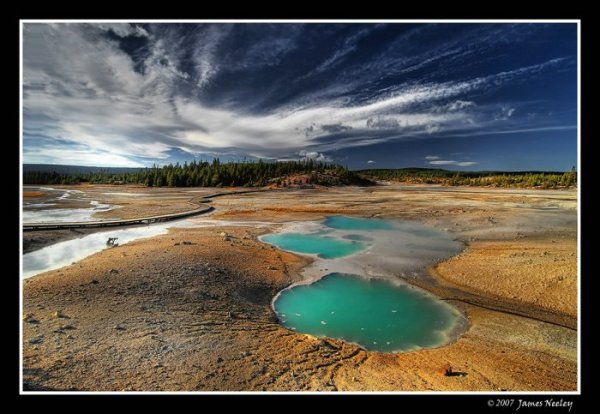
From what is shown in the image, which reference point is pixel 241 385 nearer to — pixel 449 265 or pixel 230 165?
pixel 449 265

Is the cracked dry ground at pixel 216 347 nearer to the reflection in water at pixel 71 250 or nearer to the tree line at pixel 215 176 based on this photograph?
the reflection in water at pixel 71 250

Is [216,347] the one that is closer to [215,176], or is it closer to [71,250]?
[71,250]

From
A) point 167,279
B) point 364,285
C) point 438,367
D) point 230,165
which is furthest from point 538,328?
point 230,165

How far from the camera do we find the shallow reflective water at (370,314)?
29.8 ft

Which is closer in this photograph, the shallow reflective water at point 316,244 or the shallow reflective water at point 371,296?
the shallow reflective water at point 371,296

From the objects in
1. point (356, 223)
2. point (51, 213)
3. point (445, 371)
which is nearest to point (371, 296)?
point (445, 371)

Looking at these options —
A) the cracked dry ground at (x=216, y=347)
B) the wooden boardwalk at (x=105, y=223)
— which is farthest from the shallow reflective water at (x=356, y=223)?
the cracked dry ground at (x=216, y=347)

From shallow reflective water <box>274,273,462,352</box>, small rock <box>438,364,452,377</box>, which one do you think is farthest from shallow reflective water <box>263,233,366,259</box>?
small rock <box>438,364,452,377</box>

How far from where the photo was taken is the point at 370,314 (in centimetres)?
1066

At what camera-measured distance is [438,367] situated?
23.7ft

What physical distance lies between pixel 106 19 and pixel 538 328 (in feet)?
44.1

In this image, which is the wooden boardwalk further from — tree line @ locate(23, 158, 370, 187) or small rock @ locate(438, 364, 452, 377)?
tree line @ locate(23, 158, 370, 187)

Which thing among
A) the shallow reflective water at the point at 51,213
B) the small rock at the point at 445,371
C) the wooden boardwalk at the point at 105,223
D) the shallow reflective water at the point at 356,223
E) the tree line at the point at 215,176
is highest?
the tree line at the point at 215,176
